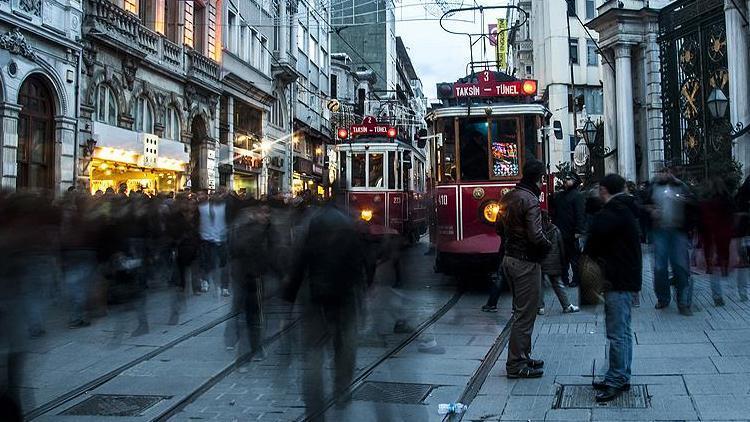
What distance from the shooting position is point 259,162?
33000 millimetres

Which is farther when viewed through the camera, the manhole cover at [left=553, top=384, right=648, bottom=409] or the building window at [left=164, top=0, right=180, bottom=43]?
the building window at [left=164, top=0, right=180, bottom=43]

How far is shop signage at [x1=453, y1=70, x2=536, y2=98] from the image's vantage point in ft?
40.4

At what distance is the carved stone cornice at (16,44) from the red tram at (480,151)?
399 inches

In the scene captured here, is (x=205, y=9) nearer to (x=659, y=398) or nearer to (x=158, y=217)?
(x=158, y=217)

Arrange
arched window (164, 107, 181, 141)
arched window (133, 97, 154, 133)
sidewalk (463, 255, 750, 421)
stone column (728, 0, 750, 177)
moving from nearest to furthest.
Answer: sidewalk (463, 255, 750, 421)
stone column (728, 0, 750, 177)
arched window (133, 97, 154, 133)
arched window (164, 107, 181, 141)

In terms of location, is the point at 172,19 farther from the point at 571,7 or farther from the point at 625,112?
the point at 571,7

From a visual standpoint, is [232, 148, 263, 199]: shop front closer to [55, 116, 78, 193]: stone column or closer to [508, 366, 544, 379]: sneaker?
[55, 116, 78, 193]: stone column

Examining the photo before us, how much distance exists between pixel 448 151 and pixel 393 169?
23.8 ft

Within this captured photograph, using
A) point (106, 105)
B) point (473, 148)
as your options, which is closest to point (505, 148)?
point (473, 148)

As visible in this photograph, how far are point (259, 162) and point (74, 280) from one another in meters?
25.6

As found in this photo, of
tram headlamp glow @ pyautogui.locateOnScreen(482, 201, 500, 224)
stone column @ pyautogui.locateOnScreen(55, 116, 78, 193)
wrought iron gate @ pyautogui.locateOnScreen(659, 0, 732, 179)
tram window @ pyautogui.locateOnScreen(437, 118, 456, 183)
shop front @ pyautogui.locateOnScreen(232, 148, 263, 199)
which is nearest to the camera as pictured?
tram headlamp glow @ pyautogui.locateOnScreen(482, 201, 500, 224)

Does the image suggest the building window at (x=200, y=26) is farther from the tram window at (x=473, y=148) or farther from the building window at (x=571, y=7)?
the building window at (x=571, y=7)

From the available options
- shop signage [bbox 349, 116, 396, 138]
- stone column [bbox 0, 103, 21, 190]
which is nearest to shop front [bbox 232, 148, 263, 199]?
shop signage [bbox 349, 116, 396, 138]

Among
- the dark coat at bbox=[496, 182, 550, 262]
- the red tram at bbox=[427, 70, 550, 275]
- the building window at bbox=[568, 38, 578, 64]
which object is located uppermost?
the building window at bbox=[568, 38, 578, 64]
